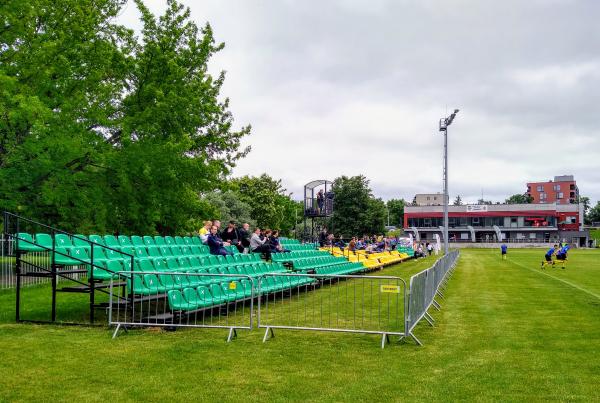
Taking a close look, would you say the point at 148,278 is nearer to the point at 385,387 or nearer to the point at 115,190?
the point at 385,387

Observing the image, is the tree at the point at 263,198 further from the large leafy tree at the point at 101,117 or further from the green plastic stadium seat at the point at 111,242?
the green plastic stadium seat at the point at 111,242

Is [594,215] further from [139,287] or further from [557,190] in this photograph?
[139,287]

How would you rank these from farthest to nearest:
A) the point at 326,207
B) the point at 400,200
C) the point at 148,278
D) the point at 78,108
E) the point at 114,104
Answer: the point at 400,200 → the point at 326,207 → the point at 114,104 → the point at 78,108 → the point at 148,278

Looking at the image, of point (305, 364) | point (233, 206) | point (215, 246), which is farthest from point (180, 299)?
point (233, 206)

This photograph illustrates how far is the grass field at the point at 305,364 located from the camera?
21.1 feet

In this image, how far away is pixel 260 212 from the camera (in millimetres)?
76125

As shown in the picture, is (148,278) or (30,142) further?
(30,142)

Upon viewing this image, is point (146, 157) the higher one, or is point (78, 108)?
point (78, 108)

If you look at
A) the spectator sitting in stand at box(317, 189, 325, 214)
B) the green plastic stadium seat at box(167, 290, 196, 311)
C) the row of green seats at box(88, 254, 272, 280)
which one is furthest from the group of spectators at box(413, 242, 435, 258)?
the green plastic stadium seat at box(167, 290, 196, 311)

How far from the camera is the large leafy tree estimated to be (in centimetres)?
2336

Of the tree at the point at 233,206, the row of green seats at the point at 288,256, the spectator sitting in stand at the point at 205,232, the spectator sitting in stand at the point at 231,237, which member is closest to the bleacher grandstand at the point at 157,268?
the spectator sitting in stand at the point at 205,232

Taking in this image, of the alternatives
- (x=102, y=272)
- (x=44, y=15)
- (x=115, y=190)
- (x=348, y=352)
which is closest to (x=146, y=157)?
(x=115, y=190)

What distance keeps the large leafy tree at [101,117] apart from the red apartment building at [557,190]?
Answer: 13494 centimetres

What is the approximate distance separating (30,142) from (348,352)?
62.0ft
